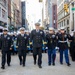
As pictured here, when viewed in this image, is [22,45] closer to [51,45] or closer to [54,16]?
[51,45]

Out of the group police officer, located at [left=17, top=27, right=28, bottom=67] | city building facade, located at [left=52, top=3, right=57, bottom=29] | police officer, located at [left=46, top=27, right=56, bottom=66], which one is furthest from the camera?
city building facade, located at [left=52, top=3, right=57, bottom=29]

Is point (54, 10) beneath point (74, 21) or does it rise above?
above

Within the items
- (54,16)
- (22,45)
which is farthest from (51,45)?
(54,16)

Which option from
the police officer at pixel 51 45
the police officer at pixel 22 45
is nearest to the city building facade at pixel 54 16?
the police officer at pixel 51 45

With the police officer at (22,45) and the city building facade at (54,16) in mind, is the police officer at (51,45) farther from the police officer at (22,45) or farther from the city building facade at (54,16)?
the city building facade at (54,16)

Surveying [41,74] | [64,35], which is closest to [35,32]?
[64,35]

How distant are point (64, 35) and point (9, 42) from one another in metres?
2.77

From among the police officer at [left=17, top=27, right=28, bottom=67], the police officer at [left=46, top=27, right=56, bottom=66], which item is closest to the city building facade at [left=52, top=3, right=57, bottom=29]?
the police officer at [left=46, top=27, right=56, bottom=66]

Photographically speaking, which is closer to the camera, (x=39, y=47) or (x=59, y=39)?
(x=39, y=47)

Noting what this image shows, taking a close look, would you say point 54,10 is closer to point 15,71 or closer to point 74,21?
point 74,21

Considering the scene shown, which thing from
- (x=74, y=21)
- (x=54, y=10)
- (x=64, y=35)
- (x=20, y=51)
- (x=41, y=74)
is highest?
(x=54, y=10)

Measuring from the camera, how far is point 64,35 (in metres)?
12.8

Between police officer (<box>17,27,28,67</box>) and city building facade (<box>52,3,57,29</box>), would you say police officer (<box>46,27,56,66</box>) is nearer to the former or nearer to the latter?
police officer (<box>17,27,28,67</box>)

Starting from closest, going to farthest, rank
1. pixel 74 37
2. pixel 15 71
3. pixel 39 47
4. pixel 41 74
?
pixel 41 74
pixel 15 71
pixel 39 47
pixel 74 37
